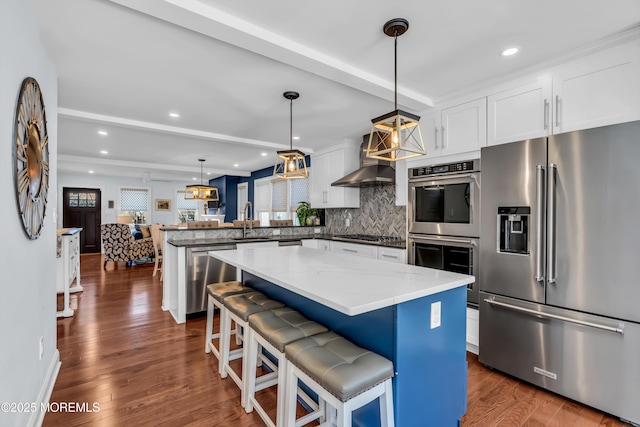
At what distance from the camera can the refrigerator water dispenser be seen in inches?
92.3

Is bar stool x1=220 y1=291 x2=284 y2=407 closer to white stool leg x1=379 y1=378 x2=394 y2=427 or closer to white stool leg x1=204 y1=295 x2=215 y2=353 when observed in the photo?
white stool leg x1=204 y1=295 x2=215 y2=353

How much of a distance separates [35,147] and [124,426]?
1.76 metres

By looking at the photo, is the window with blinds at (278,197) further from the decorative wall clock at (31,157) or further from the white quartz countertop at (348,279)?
the decorative wall clock at (31,157)

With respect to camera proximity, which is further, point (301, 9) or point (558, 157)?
point (558, 157)

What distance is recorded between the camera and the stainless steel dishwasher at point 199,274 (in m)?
3.64

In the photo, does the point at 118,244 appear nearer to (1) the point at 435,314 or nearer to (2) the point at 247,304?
(2) the point at 247,304

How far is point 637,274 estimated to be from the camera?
6.09 ft

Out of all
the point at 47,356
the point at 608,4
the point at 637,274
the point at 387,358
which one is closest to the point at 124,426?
the point at 47,356

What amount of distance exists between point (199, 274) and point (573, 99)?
400cm

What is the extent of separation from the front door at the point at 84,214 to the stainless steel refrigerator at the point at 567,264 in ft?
35.6

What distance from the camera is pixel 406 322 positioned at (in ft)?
4.91

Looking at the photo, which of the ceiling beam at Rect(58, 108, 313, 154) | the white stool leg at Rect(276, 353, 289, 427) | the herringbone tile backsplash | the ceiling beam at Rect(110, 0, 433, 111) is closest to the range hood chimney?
the herringbone tile backsplash

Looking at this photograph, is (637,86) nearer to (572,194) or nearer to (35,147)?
(572,194)

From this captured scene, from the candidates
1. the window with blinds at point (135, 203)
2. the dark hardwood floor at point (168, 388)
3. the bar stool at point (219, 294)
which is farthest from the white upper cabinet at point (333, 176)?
the window with blinds at point (135, 203)
